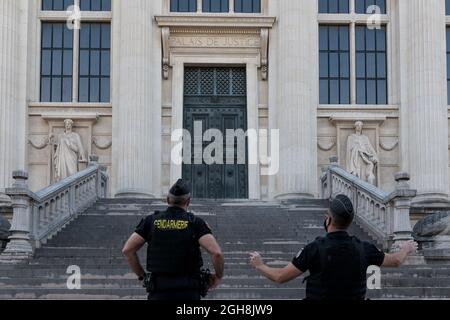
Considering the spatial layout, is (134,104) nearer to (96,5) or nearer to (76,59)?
(76,59)

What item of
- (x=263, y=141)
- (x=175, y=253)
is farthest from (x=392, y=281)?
(x=263, y=141)

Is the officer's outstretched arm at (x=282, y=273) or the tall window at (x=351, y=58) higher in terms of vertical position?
the tall window at (x=351, y=58)

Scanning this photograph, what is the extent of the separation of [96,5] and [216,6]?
11.2 feet

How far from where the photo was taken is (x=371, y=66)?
90.2 feet

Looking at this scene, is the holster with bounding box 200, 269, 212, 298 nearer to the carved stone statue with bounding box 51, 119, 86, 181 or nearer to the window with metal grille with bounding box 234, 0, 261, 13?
the carved stone statue with bounding box 51, 119, 86, 181

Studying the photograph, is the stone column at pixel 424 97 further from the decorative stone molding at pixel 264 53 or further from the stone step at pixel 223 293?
the stone step at pixel 223 293

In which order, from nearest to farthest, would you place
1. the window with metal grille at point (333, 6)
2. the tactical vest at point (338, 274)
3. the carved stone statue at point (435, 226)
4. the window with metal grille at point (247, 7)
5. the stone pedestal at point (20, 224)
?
the tactical vest at point (338, 274) → the stone pedestal at point (20, 224) → the carved stone statue at point (435, 226) → the window with metal grille at point (247, 7) → the window with metal grille at point (333, 6)

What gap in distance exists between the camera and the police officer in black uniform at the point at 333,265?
7.14m

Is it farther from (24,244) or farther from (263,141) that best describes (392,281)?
(263,141)

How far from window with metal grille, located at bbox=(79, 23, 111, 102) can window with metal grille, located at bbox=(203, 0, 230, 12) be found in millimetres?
2802

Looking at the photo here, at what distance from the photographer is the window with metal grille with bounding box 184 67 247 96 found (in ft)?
89.7

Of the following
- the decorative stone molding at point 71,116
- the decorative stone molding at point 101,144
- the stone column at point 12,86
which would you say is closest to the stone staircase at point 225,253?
the decorative stone molding at point 101,144

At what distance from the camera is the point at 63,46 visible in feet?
89.9

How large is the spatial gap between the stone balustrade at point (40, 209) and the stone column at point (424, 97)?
9001 mm
